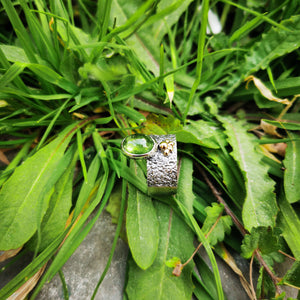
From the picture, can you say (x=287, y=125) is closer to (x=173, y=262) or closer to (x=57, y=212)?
(x=173, y=262)

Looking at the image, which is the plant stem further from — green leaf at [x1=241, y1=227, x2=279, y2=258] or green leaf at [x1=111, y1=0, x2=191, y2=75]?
green leaf at [x1=111, y1=0, x2=191, y2=75]

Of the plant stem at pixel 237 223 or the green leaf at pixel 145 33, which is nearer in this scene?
the plant stem at pixel 237 223

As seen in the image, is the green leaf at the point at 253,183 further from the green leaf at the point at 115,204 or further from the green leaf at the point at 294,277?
the green leaf at the point at 115,204

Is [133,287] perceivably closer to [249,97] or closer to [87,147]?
[87,147]

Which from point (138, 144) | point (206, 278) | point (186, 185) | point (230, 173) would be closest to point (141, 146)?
point (138, 144)

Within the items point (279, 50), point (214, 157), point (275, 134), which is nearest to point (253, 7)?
point (279, 50)

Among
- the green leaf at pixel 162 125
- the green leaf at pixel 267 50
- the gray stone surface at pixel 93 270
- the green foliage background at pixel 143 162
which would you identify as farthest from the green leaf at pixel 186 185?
the green leaf at pixel 267 50
